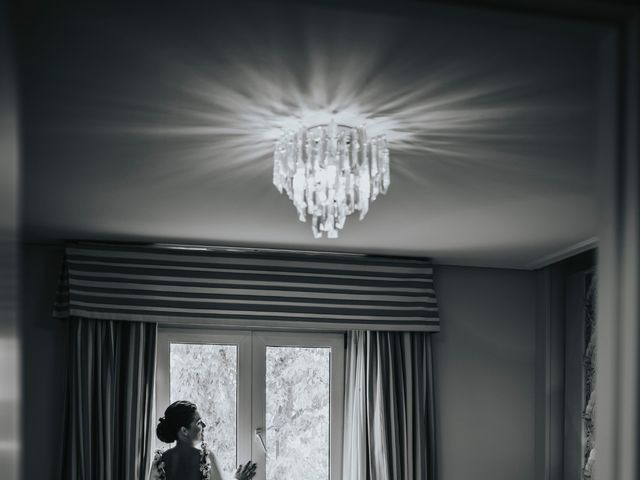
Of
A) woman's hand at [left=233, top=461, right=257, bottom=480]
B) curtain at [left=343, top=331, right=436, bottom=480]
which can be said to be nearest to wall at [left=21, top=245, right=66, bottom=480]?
woman's hand at [left=233, top=461, right=257, bottom=480]

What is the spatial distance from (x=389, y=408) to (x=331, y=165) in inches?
114

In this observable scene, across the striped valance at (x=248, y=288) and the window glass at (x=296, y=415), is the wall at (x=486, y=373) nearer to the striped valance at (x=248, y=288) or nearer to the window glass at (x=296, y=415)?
the striped valance at (x=248, y=288)

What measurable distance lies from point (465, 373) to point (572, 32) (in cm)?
484

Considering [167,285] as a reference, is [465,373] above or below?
below

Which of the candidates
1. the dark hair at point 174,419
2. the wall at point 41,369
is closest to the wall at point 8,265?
the dark hair at point 174,419

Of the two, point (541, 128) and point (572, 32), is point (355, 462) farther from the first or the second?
point (572, 32)

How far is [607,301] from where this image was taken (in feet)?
3.92

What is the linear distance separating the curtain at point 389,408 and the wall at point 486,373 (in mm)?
179

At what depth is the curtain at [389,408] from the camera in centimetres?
549

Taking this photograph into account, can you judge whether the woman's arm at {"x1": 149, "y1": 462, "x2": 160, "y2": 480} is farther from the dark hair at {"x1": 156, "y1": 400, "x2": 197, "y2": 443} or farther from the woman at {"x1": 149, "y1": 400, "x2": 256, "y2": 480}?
the dark hair at {"x1": 156, "y1": 400, "x2": 197, "y2": 443}

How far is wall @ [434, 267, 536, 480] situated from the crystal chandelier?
2.86 meters

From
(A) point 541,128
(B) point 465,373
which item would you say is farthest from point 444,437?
(A) point 541,128

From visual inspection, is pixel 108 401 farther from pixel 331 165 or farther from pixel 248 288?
pixel 331 165

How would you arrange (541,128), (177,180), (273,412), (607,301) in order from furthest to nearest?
(273,412) → (177,180) → (541,128) → (607,301)
